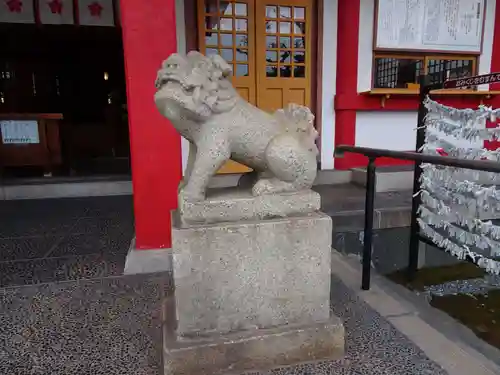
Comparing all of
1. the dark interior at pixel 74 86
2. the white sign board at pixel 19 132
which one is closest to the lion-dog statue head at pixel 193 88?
the white sign board at pixel 19 132

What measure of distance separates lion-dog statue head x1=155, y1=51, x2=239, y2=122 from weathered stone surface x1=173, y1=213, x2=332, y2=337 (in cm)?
51

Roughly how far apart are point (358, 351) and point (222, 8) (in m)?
4.54

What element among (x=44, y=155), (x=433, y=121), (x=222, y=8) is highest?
(x=222, y=8)

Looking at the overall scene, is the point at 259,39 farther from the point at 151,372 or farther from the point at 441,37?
the point at 151,372

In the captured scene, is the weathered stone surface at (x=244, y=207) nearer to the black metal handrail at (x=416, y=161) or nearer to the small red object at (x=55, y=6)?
the black metal handrail at (x=416, y=161)

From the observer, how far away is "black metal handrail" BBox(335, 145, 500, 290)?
5.38ft

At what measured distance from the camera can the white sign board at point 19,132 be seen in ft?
18.7

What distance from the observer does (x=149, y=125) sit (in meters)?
2.77

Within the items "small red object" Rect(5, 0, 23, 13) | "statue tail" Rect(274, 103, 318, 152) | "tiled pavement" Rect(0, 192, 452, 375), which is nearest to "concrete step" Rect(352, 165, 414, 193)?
"tiled pavement" Rect(0, 192, 452, 375)

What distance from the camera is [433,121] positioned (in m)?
2.62

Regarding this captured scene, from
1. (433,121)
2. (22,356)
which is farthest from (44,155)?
(433,121)

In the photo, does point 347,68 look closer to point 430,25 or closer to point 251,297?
point 430,25

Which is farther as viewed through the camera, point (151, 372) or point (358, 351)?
point (358, 351)

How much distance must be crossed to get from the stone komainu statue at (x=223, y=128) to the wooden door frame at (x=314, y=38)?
11.5ft
